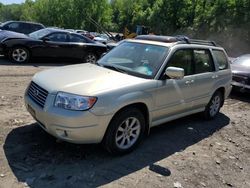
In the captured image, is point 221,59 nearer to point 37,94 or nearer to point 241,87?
point 241,87

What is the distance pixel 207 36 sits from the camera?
36.6 m

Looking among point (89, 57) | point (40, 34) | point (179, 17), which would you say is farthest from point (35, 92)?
point (179, 17)

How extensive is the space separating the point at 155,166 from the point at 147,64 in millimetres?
1641

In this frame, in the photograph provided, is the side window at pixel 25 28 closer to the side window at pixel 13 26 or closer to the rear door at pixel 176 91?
the side window at pixel 13 26

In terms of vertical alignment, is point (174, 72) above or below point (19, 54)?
above

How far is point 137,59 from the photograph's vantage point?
5.62m

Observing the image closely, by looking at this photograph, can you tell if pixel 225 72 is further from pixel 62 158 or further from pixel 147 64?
pixel 62 158

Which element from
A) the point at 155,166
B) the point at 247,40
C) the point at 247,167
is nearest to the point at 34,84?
the point at 155,166

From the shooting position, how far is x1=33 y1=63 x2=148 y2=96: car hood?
451 cm

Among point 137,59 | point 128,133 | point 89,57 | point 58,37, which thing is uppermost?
point 137,59

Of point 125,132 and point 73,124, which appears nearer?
point 73,124

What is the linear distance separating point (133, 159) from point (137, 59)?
1.68 metres

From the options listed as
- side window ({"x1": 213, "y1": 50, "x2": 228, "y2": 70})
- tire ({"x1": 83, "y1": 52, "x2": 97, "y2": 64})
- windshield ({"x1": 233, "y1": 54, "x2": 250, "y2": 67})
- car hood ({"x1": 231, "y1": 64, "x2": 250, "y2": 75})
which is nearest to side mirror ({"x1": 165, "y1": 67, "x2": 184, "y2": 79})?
side window ({"x1": 213, "y1": 50, "x2": 228, "y2": 70})

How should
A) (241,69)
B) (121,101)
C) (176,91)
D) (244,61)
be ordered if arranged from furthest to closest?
(244,61) < (241,69) < (176,91) < (121,101)
